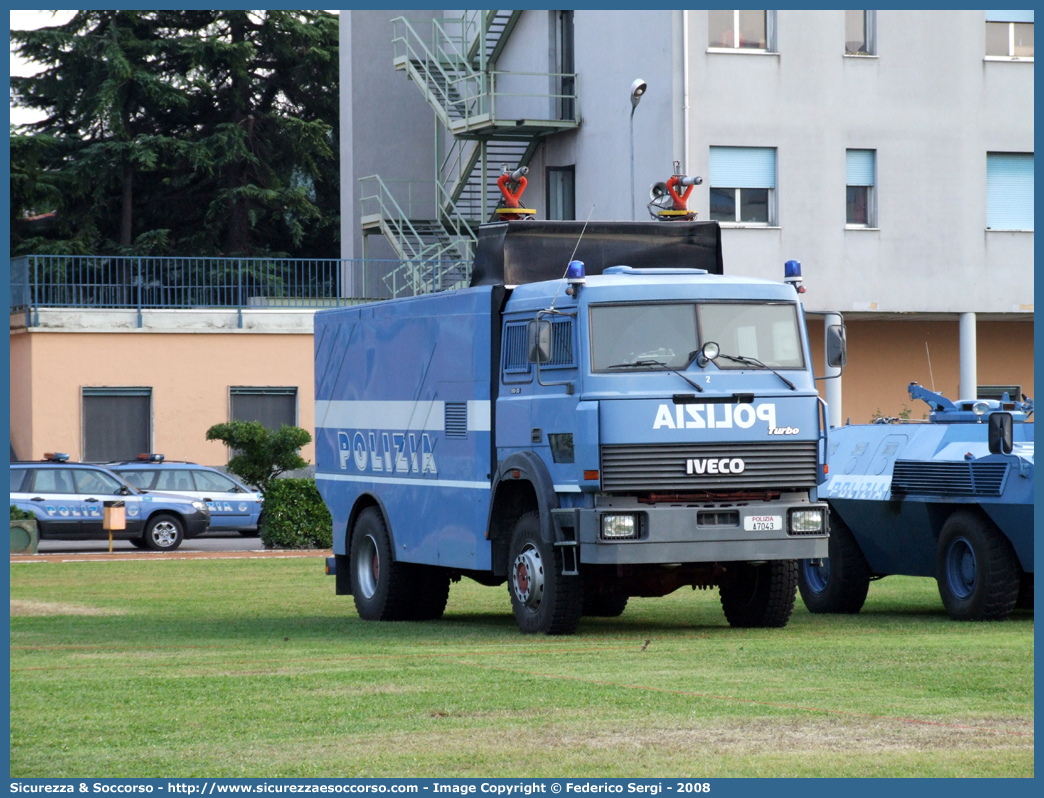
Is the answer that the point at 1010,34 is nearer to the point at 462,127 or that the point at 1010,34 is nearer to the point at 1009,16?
the point at 1009,16

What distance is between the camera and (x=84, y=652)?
14242 mm

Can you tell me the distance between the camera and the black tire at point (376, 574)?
17.3 metres

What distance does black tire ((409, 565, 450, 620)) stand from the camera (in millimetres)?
17375

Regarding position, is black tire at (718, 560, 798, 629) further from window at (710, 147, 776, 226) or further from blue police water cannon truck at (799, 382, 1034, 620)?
window at (710, 147, 776, 226)

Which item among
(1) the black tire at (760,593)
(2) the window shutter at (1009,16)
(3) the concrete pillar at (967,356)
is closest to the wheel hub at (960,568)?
(1) the black tire at (760,593)

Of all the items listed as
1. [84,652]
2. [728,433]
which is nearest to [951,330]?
[728,433]

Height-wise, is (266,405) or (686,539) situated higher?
(266,405)

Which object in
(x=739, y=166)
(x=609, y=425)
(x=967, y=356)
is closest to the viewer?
(x=609, y=425)

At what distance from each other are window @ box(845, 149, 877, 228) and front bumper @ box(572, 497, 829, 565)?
20549 mm

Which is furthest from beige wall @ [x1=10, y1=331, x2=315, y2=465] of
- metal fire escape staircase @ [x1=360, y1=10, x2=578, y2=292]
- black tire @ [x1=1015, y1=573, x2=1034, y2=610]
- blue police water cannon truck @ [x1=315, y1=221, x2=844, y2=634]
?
black tire @ [x1=1015, y1=573, x2=1034, y2=610]

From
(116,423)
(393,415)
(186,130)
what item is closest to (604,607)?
(393,415)

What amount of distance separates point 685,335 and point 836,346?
1517 mm

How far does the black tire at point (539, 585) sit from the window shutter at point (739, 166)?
19318mm

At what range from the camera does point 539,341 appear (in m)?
14.8
